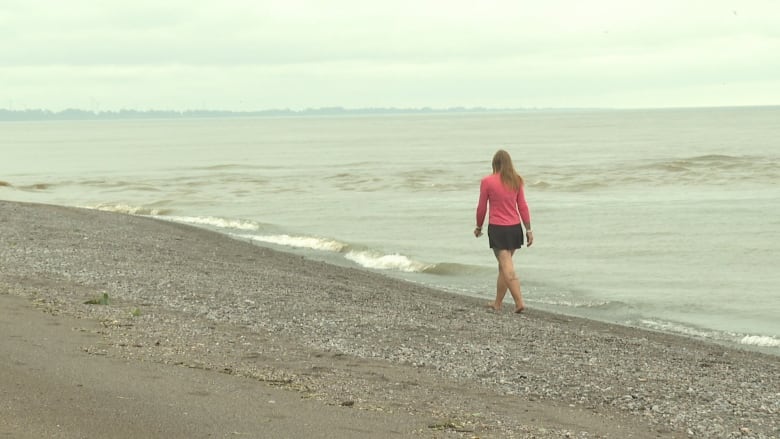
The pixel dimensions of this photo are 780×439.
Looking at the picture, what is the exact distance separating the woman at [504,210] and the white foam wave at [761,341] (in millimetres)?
3232

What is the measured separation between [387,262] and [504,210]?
9170 mm

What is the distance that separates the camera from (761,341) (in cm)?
1314

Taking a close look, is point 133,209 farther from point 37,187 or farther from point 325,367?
point 325,367

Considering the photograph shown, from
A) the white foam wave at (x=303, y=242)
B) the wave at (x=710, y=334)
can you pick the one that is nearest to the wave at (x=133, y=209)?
the white foam wave at (x=303, y=242)

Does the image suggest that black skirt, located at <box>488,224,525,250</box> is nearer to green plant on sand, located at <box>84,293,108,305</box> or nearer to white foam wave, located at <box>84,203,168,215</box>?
green plant on sand, located at <box>84,293,108,305</box>

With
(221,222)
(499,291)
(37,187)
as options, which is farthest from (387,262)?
(37,187)

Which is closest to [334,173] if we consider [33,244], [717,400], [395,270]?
[395,270]

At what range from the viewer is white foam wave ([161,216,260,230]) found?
2895 centimetres

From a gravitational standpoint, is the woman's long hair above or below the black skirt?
above

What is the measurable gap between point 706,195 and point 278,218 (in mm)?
16148

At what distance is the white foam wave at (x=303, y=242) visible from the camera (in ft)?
78.8

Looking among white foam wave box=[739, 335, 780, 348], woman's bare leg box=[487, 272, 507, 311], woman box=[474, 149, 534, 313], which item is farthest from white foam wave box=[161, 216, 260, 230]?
white foam wave box=[739, 335, 780, 348]

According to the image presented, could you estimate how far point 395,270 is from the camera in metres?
20.6

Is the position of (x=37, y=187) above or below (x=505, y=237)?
below
